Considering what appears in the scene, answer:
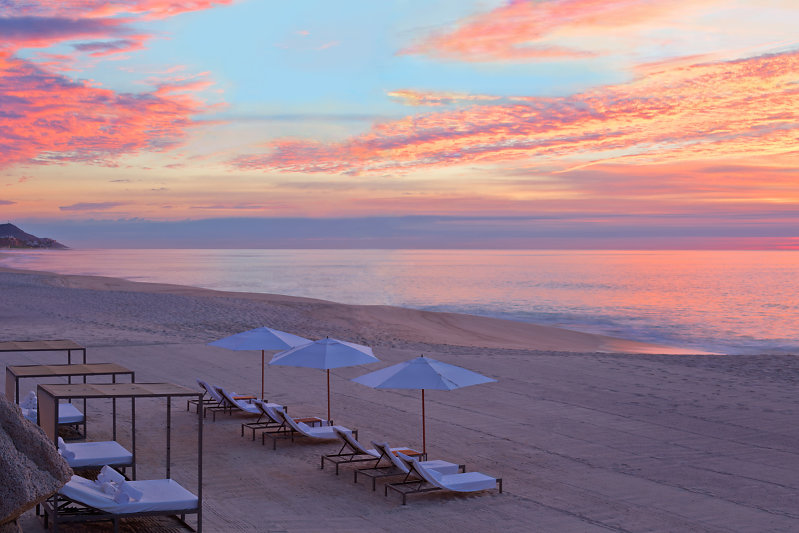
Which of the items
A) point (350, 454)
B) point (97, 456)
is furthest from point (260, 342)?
point (97, 456)

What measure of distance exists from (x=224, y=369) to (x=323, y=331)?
1091cm

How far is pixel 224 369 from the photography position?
58.0 feet

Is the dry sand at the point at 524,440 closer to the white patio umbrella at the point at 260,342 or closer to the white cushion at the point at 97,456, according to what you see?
the white cushion at the point at 97,456

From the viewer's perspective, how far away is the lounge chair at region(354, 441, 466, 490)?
853cm

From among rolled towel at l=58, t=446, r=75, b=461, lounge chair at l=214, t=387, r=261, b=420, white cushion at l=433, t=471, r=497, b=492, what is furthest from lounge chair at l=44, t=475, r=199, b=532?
lounge chair at l=214, t=387, r=261, b=420

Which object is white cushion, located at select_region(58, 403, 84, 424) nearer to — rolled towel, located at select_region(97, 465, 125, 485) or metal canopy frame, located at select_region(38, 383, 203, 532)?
metal canopy frame, located at select_region(38, 383, 203, 532)

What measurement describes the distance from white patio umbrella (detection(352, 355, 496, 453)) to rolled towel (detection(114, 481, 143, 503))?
3100 mm

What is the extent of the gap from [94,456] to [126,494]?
5.10 ft

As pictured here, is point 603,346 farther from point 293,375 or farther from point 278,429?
point 278,429

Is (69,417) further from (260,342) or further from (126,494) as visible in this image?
(126,494)

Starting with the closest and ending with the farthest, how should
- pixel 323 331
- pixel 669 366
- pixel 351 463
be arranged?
pixel 351 463
pixel 669 366
pixel 323 331

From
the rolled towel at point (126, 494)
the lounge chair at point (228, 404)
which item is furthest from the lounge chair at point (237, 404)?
the rolled towel at point (126, 494)

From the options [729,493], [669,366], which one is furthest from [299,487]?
[669,366]

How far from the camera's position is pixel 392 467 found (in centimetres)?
962
